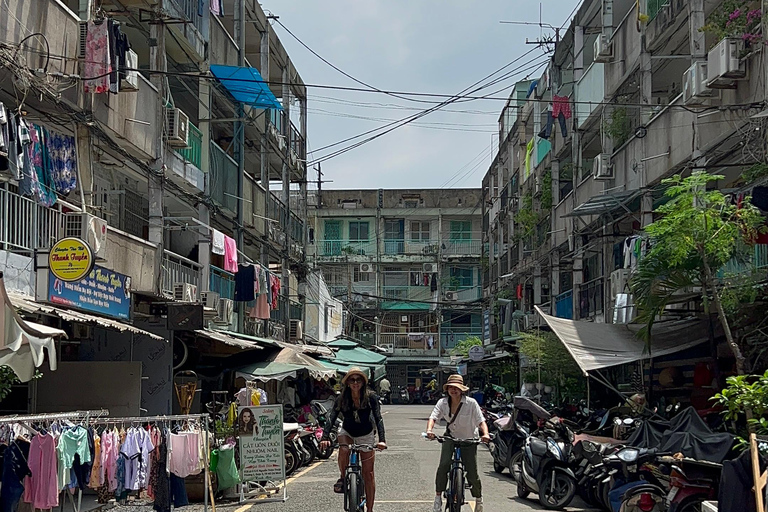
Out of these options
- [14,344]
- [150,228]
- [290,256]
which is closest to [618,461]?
[14,344]

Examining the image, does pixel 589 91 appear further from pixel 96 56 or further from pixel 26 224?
pixel 26 224

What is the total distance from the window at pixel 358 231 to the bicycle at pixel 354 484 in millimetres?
53061

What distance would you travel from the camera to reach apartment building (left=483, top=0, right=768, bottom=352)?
15633 mm

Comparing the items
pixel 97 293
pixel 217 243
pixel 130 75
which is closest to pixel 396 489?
pixel 97 293

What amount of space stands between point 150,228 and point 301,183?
60.2ft

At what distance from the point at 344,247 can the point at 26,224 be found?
163 feet

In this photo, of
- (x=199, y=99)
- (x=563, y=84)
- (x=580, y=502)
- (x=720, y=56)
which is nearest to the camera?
(x=580, y=502)

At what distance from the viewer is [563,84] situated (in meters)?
30.3

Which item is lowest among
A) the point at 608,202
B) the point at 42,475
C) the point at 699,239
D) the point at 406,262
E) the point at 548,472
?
the point at 548,472

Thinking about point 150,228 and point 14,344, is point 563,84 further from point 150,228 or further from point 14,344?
point 14,344

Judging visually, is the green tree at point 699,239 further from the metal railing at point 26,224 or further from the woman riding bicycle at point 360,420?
the metal railing at point 26,224

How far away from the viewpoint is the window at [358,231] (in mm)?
62969

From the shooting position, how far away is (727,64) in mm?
14844

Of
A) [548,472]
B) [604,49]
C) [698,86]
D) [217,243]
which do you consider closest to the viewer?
[548,472]
